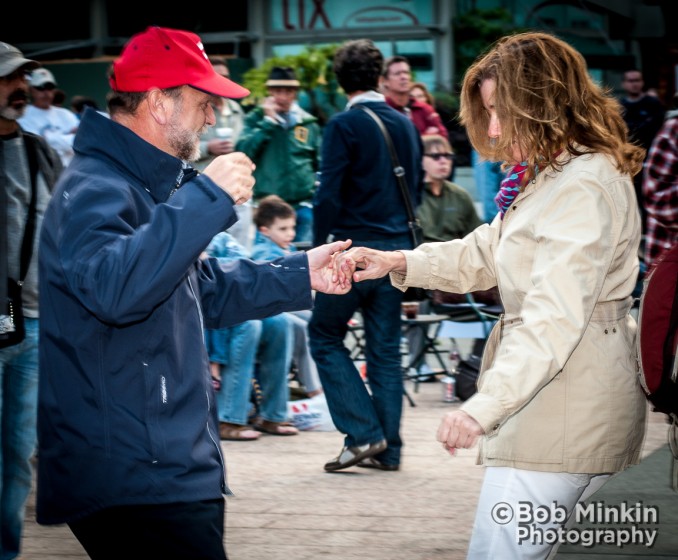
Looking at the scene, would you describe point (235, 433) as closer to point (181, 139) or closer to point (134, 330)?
point (181, 139)

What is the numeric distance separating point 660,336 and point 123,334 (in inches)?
63.9

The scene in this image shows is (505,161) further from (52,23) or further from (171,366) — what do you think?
(52,23)

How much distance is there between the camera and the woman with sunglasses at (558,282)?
299cm

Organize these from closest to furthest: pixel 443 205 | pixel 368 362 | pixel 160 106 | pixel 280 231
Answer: pixel 160 106 → pixel 368 362 → pixel 280 231 → pixel 443 205

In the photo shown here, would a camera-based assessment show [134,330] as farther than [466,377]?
No

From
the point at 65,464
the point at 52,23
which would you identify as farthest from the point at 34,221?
the point at 52,23

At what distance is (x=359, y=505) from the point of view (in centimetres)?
597

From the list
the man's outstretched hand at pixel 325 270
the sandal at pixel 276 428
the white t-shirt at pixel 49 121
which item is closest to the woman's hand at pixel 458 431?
the man's outstretched hand at pixel 325 270

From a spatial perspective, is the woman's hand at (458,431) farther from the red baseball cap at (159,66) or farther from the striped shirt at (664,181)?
the striped shirt at (664,181)

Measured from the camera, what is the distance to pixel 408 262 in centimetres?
371

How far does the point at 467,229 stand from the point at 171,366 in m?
6.61

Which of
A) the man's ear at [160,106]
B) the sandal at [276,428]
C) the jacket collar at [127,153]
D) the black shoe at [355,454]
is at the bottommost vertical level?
the sandal at [276,428]

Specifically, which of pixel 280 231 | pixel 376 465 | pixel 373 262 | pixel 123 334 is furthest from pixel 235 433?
pixel 123 334

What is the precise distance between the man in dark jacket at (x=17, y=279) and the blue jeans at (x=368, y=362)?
192cm
